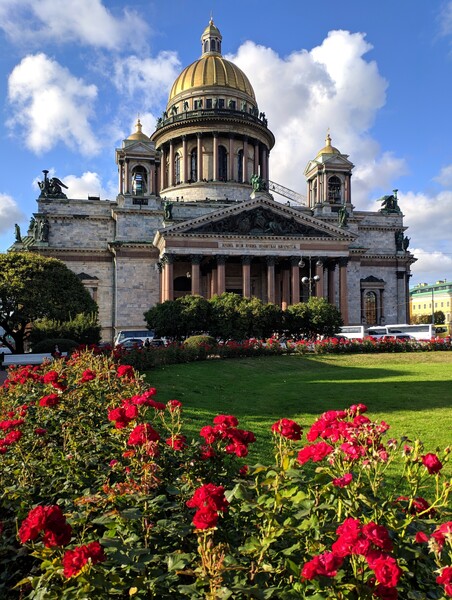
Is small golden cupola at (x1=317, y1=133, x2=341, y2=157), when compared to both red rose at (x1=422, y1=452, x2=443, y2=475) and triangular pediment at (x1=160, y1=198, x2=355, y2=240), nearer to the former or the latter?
triangular pediment at (x1=160, y1=198, x2=355, y2=240)

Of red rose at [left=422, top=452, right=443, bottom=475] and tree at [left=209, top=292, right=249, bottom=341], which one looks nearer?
red rose at [left=422, top=452, right=443, bottom=475]

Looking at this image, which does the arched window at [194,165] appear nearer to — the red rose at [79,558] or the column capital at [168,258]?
the column capital at [168,258]

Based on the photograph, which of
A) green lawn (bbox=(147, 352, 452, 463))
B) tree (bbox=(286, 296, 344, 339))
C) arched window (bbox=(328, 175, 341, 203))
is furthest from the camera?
arched window (bbox=(328, 175, 341, 203))

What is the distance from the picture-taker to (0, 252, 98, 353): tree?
29.2m

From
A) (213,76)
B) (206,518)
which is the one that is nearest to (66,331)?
(206,518)

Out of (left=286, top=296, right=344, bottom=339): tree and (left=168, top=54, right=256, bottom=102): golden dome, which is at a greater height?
(left=168, top=54, right=256, bottom=102): golden dome

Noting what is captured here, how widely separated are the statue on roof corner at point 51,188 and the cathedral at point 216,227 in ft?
0.38

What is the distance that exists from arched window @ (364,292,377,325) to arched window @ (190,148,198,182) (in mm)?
24956

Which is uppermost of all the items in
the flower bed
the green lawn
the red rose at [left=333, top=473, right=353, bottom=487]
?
the red rose at [left=333, top=473, right=353, bottom=487]

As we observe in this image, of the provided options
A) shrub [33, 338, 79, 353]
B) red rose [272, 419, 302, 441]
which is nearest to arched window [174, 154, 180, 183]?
shrub [33, 338, 79, 353]

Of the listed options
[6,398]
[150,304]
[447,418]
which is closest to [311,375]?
[447,418]

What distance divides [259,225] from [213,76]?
26.1 meters

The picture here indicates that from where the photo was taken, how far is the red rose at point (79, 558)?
2.51 m

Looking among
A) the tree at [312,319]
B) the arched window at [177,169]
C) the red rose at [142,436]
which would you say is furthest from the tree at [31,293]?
the arched window at [177,169]
